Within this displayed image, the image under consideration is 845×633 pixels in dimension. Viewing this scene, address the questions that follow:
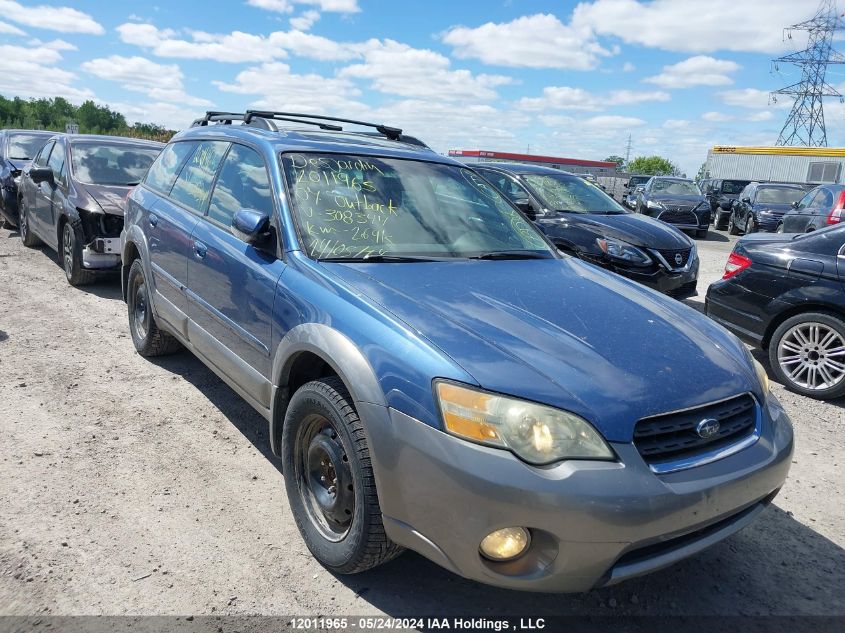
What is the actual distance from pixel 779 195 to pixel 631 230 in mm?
12293

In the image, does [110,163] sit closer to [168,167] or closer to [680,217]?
[168,167]

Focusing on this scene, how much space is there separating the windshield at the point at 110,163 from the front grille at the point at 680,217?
12.7 metres

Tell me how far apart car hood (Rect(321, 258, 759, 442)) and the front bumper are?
0.21 m

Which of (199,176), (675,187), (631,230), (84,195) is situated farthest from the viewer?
(675,187)

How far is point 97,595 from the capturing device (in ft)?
8.11

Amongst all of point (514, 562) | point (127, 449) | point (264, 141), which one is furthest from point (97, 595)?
point (264, 141)

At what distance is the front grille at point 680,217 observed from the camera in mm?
16344

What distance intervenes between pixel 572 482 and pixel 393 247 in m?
1.57

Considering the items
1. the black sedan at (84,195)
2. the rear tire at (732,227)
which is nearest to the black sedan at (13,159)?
the black sedan at (84,195)

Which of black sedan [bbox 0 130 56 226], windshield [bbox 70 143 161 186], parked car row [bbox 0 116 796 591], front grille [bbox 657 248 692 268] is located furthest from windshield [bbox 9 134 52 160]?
front grille [bbox 657 248 692 268]

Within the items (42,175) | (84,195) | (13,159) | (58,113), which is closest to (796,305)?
(84,195)

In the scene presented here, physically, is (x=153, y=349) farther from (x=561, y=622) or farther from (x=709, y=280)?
(x=709, y=280)

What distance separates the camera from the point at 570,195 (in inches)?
322

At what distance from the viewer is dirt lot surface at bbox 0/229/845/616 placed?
2.53 m
